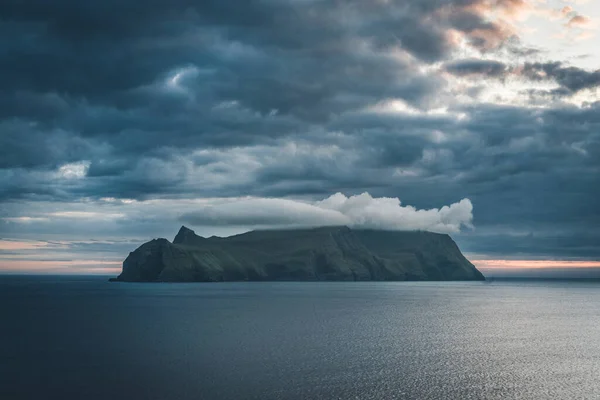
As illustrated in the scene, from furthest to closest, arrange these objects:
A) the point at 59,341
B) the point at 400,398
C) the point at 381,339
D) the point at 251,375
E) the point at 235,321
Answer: the point at 235,321 < the point at 381,339 < the point at 59,341 < the point at 251,375 < the point at 400,398

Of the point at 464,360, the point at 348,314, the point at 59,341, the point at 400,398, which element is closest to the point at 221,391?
the point at 400,398

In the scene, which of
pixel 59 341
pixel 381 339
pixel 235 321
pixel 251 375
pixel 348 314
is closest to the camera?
pixel 251 375

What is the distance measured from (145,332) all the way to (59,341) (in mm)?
19887

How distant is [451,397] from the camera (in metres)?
66.5

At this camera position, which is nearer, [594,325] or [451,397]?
[451,397]

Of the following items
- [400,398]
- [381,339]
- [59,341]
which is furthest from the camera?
[381,339]

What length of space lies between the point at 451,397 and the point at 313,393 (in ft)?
53.7

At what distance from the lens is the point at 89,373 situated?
7644 centimetres

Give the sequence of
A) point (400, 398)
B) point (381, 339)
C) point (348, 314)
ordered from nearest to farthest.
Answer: point (400, 398), point (381, 339), point (348, 314)

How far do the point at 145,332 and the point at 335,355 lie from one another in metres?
50.4

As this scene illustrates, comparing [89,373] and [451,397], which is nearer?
[451,397]

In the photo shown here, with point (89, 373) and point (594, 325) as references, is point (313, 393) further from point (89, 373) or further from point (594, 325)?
point (594, 325)

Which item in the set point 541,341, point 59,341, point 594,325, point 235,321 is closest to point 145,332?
point 59,341

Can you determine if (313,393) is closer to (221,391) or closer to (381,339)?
(221,391)
